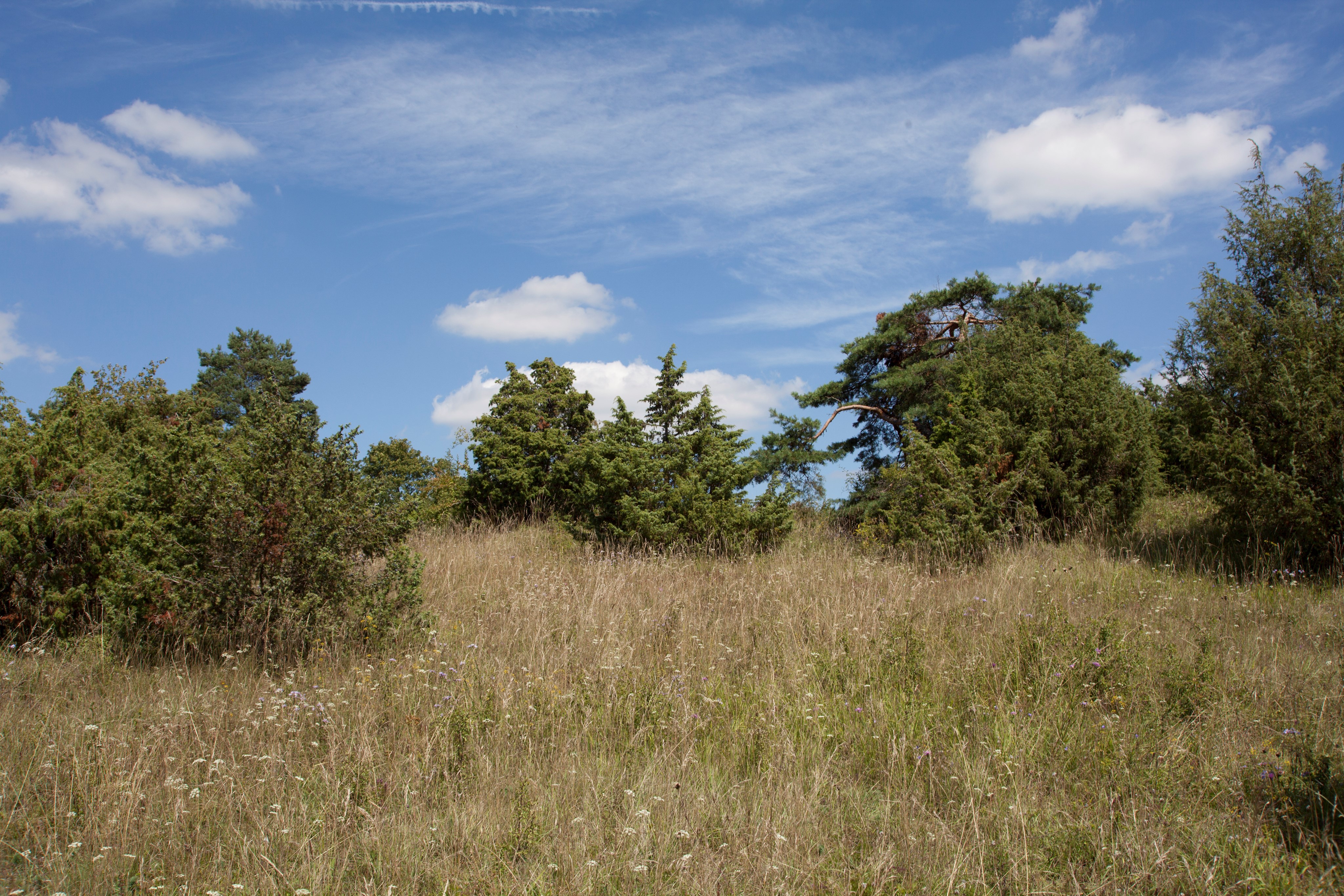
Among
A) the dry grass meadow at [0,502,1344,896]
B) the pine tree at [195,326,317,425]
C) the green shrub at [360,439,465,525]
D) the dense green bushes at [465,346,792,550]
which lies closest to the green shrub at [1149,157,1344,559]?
the dry grass meadow at [0,502,1344,896]

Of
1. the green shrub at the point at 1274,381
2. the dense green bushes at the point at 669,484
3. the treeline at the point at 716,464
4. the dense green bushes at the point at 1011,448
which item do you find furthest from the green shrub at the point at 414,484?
the green shrub at the point at 1274,381

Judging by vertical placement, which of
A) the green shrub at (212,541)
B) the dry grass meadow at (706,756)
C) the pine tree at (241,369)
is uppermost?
the pine tree at (241,369)

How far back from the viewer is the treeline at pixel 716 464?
6312mm

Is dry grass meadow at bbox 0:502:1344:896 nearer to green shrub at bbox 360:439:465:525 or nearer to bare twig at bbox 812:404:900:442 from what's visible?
green shrub at bbox 360:439:465:525

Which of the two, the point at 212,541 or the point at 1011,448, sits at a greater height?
the point at 1011,448

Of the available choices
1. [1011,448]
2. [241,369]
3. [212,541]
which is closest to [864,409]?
[1011,448]

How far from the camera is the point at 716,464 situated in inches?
442

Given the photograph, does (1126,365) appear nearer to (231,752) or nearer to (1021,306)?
(1021,306)

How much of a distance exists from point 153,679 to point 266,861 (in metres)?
3.38

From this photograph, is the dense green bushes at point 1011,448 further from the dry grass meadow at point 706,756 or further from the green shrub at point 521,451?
the green shrub at point 521,451

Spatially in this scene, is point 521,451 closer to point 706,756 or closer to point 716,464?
point 716,464

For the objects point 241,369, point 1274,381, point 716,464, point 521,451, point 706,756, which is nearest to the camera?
point 706,756

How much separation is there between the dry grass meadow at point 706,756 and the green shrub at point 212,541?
414mm

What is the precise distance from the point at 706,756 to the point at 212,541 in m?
4.79
